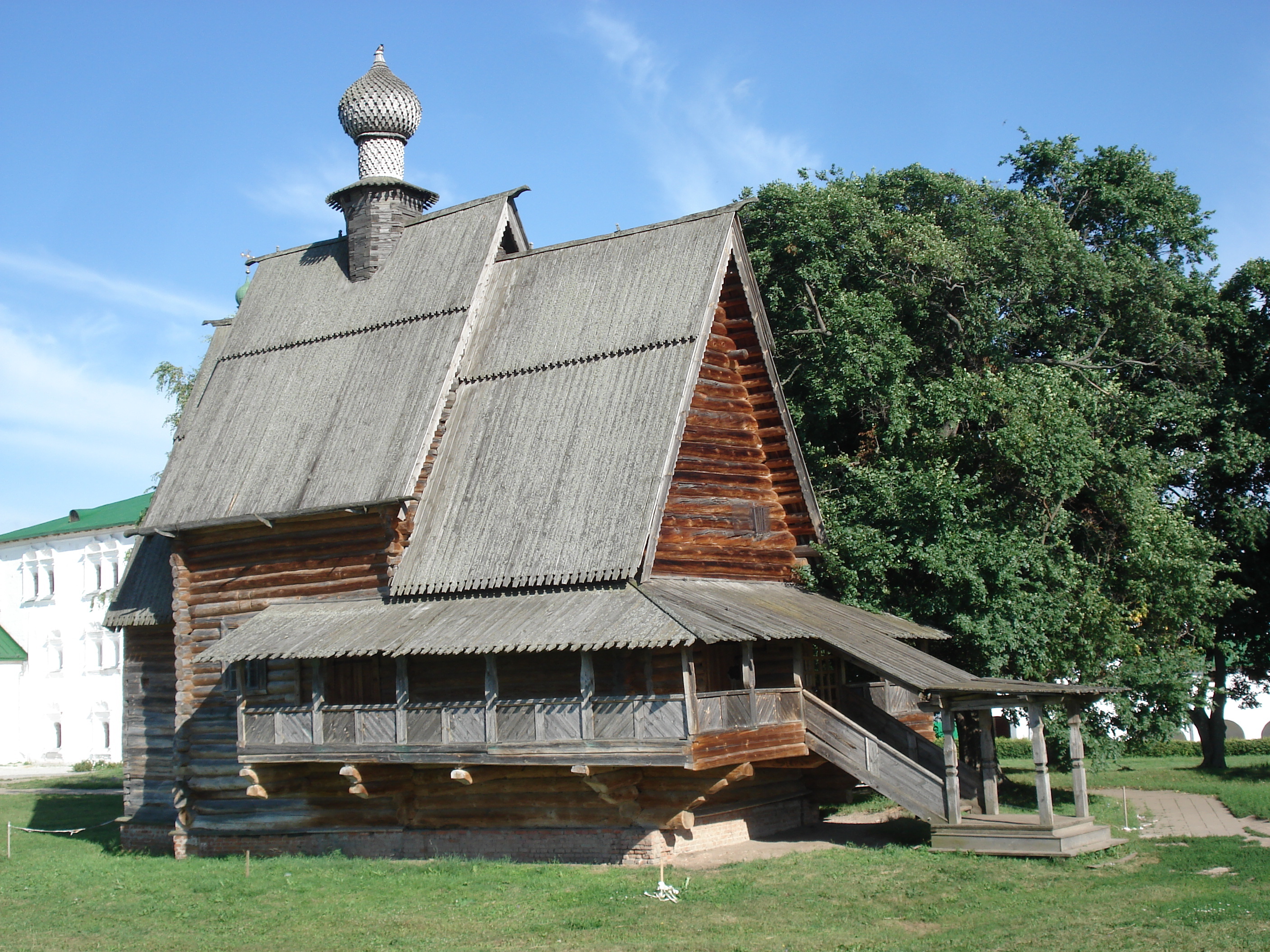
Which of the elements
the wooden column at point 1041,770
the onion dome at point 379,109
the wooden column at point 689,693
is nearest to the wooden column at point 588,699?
the wooden column at point 689,693

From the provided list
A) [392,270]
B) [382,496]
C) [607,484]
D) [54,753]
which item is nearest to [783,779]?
[607,484]

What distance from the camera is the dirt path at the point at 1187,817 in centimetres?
2020

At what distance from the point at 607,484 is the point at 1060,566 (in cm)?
886

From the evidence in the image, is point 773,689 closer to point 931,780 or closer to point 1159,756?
point 931,780

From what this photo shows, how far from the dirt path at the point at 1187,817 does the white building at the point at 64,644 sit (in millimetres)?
39728

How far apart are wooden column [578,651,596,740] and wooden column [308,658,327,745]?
4959 mm

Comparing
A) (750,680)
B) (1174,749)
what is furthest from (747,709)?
(1174,749)

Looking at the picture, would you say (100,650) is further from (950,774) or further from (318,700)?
(950,774)

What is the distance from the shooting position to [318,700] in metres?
20.6

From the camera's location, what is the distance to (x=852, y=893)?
51.5 feet

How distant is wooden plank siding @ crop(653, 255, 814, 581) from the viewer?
2109 centimetres

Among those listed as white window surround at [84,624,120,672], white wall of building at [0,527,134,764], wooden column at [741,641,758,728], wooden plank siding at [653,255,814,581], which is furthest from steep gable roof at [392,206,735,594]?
white window surround at [84,624,120,672]

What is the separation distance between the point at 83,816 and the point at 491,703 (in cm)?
1764

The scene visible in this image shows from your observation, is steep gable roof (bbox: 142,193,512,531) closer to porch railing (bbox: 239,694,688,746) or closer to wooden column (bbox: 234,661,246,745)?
wooden column (bbox: 234,661,246,745)
